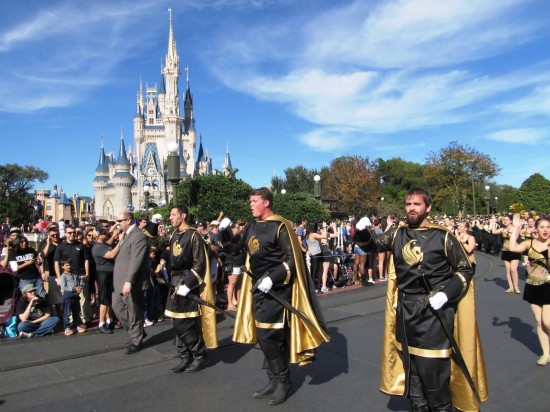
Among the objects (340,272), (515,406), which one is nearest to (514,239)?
(515,406)

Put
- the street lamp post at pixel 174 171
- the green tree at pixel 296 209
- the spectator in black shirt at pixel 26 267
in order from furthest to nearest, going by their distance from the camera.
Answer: the green tree at pixel 296 209
the street lamp post at pixel 174 171
the spectator in black shirt at pixel 26 267

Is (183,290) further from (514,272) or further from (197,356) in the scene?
(514,272)

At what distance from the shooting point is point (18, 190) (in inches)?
2867

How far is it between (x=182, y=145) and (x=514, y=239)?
97315 mm

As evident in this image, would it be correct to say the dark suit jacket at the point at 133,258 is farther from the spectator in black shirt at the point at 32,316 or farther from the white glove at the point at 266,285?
the white glove at the point at 266,285

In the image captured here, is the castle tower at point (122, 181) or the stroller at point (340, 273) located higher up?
the castle tower at point (122, 181)

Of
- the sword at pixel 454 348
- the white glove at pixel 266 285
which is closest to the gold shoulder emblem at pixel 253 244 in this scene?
the white glove at pixel 266 285

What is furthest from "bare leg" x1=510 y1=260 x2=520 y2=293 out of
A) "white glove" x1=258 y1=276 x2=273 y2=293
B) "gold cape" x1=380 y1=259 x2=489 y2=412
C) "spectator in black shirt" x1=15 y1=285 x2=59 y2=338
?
"spectator in black shirt" x1=15 y1=285 x2=59 y2=338

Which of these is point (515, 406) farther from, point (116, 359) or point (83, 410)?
point (116, 359)

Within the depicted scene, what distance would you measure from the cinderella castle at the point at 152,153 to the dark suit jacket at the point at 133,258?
272 feet

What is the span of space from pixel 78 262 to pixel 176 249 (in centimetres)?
310

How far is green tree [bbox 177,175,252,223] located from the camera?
35.8m

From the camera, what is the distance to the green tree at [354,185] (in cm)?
5209

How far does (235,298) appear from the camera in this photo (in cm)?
962
